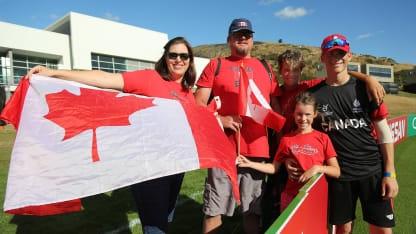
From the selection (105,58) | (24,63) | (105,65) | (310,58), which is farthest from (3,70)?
(310,58)

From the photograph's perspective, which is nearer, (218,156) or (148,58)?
(218,156)

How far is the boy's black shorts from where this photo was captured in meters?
2.52

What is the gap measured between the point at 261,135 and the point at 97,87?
1734mm

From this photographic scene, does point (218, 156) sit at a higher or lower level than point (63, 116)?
lower

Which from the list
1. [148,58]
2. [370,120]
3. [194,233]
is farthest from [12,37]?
[370,120]

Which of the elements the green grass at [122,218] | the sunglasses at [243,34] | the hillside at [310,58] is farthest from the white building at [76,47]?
the hillside at [310,58]

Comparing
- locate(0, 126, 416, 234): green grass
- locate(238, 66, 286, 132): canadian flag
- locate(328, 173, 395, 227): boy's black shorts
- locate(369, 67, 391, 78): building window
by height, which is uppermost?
locate(369, 67, 391, 78): building window

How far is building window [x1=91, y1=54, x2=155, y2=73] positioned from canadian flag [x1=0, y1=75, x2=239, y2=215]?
30782 mm

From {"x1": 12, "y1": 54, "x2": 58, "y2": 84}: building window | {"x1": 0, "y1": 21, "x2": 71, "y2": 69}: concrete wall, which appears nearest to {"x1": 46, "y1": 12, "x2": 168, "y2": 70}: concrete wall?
{"x1": 0, "y1": 21, "x2": 71, "y2": 69}: concrete wall

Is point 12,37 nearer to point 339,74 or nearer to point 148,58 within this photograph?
point 148,58

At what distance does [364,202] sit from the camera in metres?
2.57

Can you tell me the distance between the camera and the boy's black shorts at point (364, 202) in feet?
8.25

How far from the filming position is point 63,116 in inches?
73.2

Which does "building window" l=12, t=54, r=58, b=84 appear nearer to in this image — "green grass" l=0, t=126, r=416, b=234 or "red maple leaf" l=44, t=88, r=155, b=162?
"green grass" l=0, t=126, r=416, b=234
